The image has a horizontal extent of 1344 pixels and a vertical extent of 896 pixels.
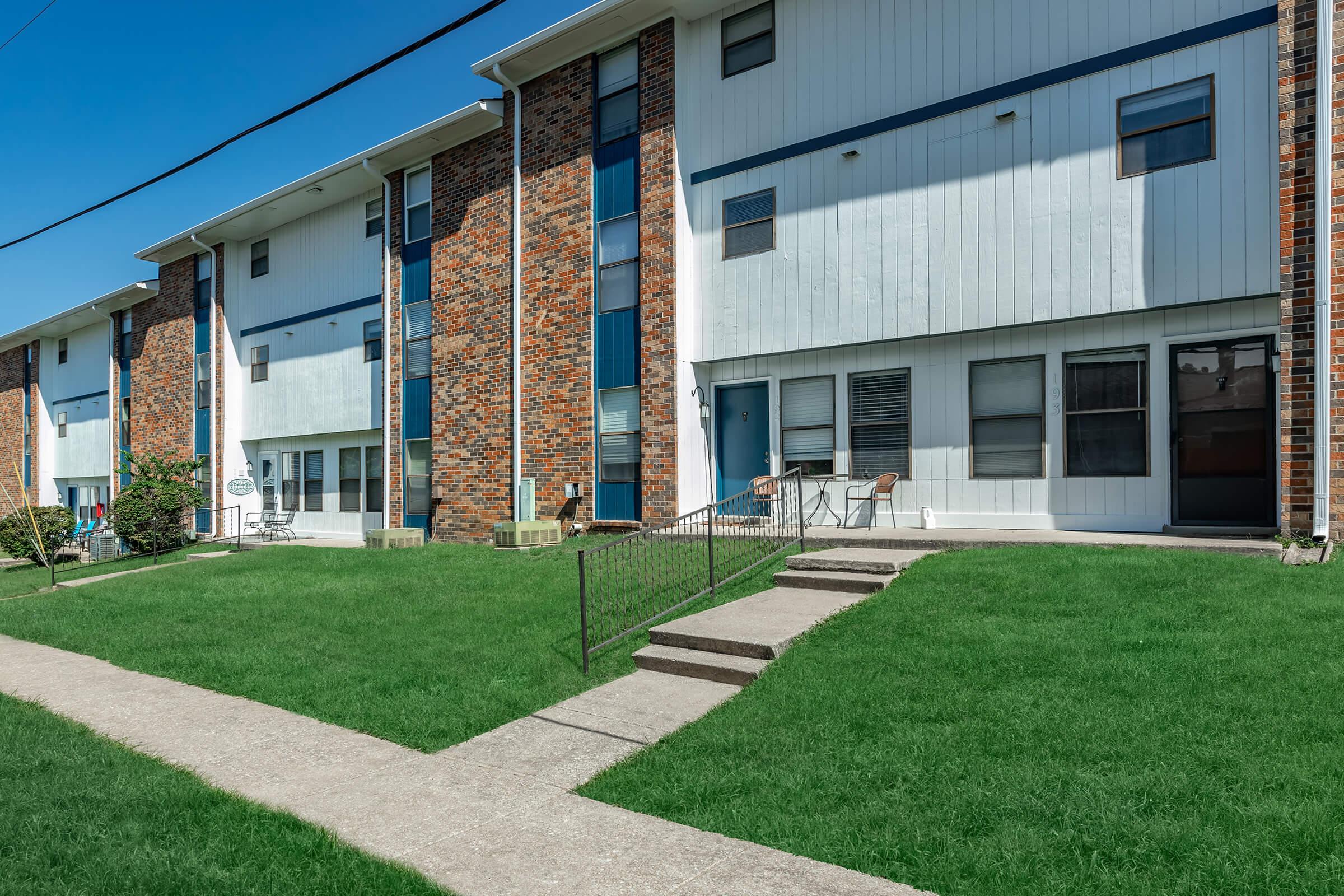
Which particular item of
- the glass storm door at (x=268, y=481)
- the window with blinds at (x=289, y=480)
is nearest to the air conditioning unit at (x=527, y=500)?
the window with blinds at (x=289, y=480)

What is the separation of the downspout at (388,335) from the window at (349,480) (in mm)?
2245

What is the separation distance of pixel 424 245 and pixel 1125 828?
53.8ft

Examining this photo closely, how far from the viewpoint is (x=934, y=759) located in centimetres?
445

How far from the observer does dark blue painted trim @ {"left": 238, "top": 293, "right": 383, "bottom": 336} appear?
757 inches

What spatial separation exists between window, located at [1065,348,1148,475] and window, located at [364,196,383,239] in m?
14.7

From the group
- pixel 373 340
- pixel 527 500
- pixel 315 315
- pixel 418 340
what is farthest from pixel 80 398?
pixel 527 500

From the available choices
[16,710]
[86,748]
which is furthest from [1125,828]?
[16,710]

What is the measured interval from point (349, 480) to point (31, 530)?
853 centimetres

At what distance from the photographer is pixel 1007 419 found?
1099 cm

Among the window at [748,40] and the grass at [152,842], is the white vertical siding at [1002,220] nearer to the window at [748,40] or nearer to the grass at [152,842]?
the window at [748,40]

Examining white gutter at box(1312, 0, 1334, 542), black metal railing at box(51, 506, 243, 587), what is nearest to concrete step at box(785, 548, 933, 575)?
white gutter at box(1312, 0, 1334, 542)

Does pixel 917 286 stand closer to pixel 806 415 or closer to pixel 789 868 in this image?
pixel 806 415

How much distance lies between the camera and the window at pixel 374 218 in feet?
62.4

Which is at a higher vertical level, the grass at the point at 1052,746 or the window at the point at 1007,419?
the window at the point at 1007,419
